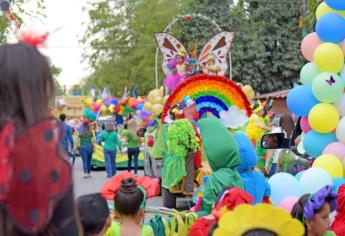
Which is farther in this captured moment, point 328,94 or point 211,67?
point 211,67

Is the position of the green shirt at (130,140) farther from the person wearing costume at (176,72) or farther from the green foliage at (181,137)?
the green foliage at (181,137)

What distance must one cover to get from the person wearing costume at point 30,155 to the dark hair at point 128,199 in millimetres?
1658

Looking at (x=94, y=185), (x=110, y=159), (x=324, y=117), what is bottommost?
(x=94, y=185)

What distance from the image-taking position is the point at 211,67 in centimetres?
1474

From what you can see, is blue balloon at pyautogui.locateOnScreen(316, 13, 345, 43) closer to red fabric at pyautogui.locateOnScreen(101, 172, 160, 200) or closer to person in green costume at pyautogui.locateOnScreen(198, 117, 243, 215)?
person in green costume at pyautogui.locateOnScreen(198, 117, 243, 215)

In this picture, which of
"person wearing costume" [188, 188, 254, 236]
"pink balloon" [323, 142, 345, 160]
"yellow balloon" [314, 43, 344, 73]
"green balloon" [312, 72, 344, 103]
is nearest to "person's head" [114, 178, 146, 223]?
"person wearing costume" [188, 188, 254, 236]

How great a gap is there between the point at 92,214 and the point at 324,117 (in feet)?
11.5

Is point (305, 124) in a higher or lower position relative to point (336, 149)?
higher

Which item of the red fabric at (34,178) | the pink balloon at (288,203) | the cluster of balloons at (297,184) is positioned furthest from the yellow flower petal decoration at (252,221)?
the cluster of balloons at (297,184)

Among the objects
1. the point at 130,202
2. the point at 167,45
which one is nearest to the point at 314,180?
the point at 130,202

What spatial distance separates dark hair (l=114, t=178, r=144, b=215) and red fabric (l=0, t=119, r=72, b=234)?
1735 mm

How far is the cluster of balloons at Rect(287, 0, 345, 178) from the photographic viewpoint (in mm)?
6418

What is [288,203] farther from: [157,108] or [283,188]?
[157,108]

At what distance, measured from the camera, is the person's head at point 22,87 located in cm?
207
